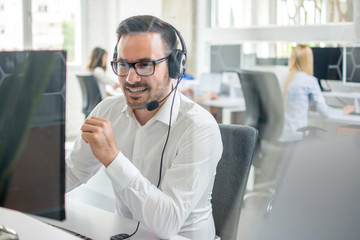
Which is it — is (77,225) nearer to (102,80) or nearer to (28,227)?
(28,227)

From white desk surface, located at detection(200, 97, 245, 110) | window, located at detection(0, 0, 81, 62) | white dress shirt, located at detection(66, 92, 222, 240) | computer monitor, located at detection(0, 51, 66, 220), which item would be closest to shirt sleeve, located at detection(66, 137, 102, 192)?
white dress shirt, located at detection(66, 92, 222, 240)

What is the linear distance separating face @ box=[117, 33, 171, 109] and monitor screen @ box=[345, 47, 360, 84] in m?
0.49

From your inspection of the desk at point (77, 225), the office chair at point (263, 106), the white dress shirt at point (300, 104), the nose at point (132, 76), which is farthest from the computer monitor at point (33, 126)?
the office chair at point (263, 106)

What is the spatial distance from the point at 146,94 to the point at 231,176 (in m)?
0.30

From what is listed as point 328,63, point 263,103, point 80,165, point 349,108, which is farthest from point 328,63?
point 80,165

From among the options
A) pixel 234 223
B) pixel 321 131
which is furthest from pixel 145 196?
pixel 321 131

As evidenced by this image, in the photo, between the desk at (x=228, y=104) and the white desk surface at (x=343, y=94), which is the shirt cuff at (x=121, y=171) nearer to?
the white desk surface at (x=343, y=94)

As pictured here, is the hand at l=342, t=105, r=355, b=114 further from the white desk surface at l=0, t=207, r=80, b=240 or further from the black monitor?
the white desk surface at l=0, t=207, r=80, b=240

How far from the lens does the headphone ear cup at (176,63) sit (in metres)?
1.19

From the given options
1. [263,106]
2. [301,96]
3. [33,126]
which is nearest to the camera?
[33,126]

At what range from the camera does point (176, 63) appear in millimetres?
1199

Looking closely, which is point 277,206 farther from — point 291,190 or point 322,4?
point 322,4

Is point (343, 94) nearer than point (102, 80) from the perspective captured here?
Yes

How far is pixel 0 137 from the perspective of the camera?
30.0 inches
